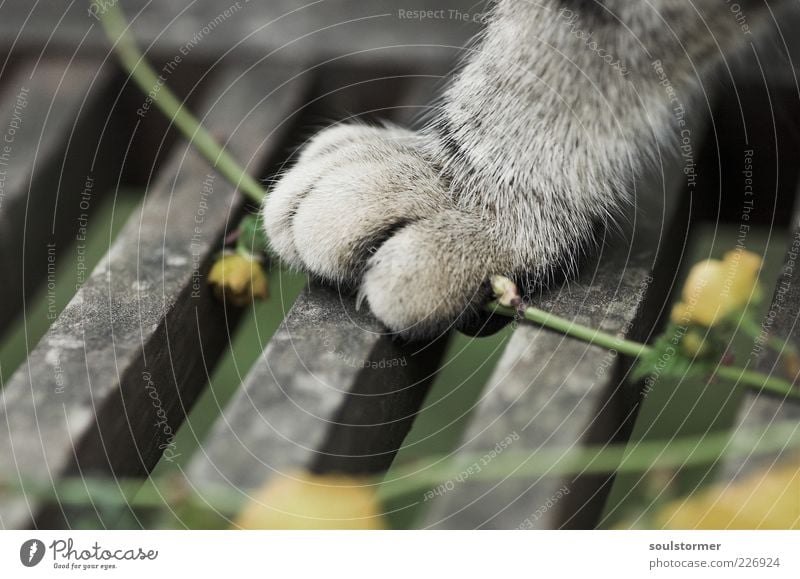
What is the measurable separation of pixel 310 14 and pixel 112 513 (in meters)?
0.44

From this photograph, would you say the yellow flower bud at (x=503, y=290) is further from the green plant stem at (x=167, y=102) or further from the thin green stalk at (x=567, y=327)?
the green plant stem at (x=167, y=102)

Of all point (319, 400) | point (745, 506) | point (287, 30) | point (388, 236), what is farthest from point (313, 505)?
point (287, 30)

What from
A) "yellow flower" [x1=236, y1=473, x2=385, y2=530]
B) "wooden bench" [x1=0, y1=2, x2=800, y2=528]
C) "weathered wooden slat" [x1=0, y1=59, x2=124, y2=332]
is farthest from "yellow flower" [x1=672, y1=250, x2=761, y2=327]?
"weathered wooden slat" [x1=0, y1=59, x2=124, y2=332]

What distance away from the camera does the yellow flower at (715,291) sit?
0.51 metres

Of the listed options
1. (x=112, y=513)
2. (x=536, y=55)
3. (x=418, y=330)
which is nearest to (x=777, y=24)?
(x=536, y=55)

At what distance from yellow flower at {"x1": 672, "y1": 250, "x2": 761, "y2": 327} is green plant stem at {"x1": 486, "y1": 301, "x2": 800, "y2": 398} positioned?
0.12 ft

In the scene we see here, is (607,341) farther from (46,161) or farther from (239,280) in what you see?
(46,161)

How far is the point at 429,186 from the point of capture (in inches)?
19.9

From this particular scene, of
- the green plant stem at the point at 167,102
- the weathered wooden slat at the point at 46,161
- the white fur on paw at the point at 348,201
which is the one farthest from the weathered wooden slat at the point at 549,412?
the weathered wooden slat at the point at 46,161

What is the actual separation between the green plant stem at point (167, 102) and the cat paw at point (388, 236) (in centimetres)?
8

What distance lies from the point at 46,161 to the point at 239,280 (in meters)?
0.21

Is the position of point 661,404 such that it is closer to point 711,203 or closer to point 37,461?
point 711,203

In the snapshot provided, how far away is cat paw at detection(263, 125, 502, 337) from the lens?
1.52 feet

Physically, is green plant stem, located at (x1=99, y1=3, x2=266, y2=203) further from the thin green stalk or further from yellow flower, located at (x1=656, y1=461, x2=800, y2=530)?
yellow flower, located at (x1=656, y1=461, x2=800, y2=530)
